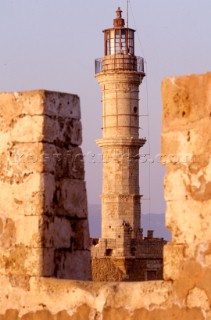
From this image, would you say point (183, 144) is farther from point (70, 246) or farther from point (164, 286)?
point (70, 246)

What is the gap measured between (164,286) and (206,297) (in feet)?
0.87

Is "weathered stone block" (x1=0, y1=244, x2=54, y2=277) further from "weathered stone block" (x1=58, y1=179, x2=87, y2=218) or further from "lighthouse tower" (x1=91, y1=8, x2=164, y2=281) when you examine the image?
"lighthouse tower" (x1=91, y1=8, x2=164, y2=281)

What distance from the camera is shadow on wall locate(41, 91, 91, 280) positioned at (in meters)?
5.86

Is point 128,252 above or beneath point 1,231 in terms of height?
above

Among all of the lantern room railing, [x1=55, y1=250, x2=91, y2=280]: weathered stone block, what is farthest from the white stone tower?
[x1=55, y1=250, x2=91, y2=280]: weathered stone block

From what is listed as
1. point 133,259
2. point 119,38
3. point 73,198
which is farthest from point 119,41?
point 73,198

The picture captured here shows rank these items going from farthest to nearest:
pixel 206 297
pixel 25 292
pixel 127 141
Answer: pixel 127 141
pixel 25 292
pixel 206 297

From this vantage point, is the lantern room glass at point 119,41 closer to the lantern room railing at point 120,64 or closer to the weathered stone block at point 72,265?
the lantern room railing at point 120,64

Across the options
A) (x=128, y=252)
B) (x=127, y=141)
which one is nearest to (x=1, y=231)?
(x=128, y=252)

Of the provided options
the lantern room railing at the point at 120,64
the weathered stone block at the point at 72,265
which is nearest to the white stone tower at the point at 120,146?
the lantern room railing at the point at 120,64

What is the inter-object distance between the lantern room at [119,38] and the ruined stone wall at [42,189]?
49767mm

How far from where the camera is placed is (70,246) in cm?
609

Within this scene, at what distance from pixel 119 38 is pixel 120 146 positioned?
8.46 meters

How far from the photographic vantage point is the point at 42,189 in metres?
5.84
